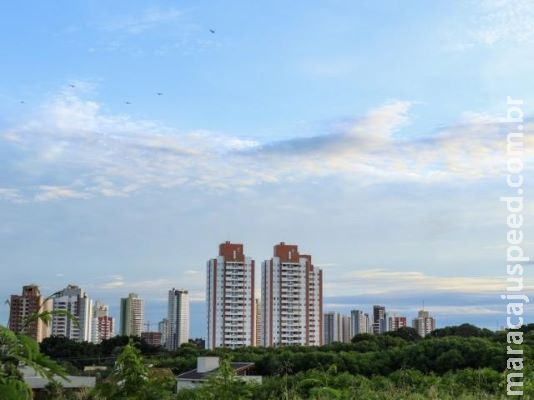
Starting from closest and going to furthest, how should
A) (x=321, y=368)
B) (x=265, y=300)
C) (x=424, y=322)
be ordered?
(x=321, y=368), (x=265, y=300), (x=424, y=322)

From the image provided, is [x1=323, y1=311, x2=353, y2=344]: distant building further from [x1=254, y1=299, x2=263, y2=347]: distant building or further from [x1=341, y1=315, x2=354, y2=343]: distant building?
[x1=254, y1=299, x2=263, y2=347]: distant building

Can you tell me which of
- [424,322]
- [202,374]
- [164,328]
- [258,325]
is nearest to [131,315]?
[164,328]

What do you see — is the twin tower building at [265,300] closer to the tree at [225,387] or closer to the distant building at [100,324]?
the distant building at [100,324]

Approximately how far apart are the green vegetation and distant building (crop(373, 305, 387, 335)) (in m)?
30.1

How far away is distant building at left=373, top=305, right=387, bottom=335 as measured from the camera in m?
76.5

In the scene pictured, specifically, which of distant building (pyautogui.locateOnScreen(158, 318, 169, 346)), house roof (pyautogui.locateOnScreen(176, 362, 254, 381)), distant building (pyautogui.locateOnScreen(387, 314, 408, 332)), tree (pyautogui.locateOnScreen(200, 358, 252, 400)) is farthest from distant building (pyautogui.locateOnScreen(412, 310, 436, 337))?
tree (pyautogui.locateOnScreen(200, 358, 252, 400))

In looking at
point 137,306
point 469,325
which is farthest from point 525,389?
point 137,306

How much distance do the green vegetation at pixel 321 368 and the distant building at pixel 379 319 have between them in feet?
98.6

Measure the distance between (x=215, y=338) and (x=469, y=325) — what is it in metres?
21.9

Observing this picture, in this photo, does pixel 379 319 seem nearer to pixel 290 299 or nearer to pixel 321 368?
pixel 290 299

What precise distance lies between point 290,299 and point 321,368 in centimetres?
4940

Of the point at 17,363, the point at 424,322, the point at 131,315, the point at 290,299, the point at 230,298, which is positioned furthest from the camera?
the point at 131,315

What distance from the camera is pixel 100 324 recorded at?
69.4 meters

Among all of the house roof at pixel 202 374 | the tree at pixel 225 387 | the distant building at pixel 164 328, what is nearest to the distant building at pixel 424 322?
the distant building at pixel 164 328
